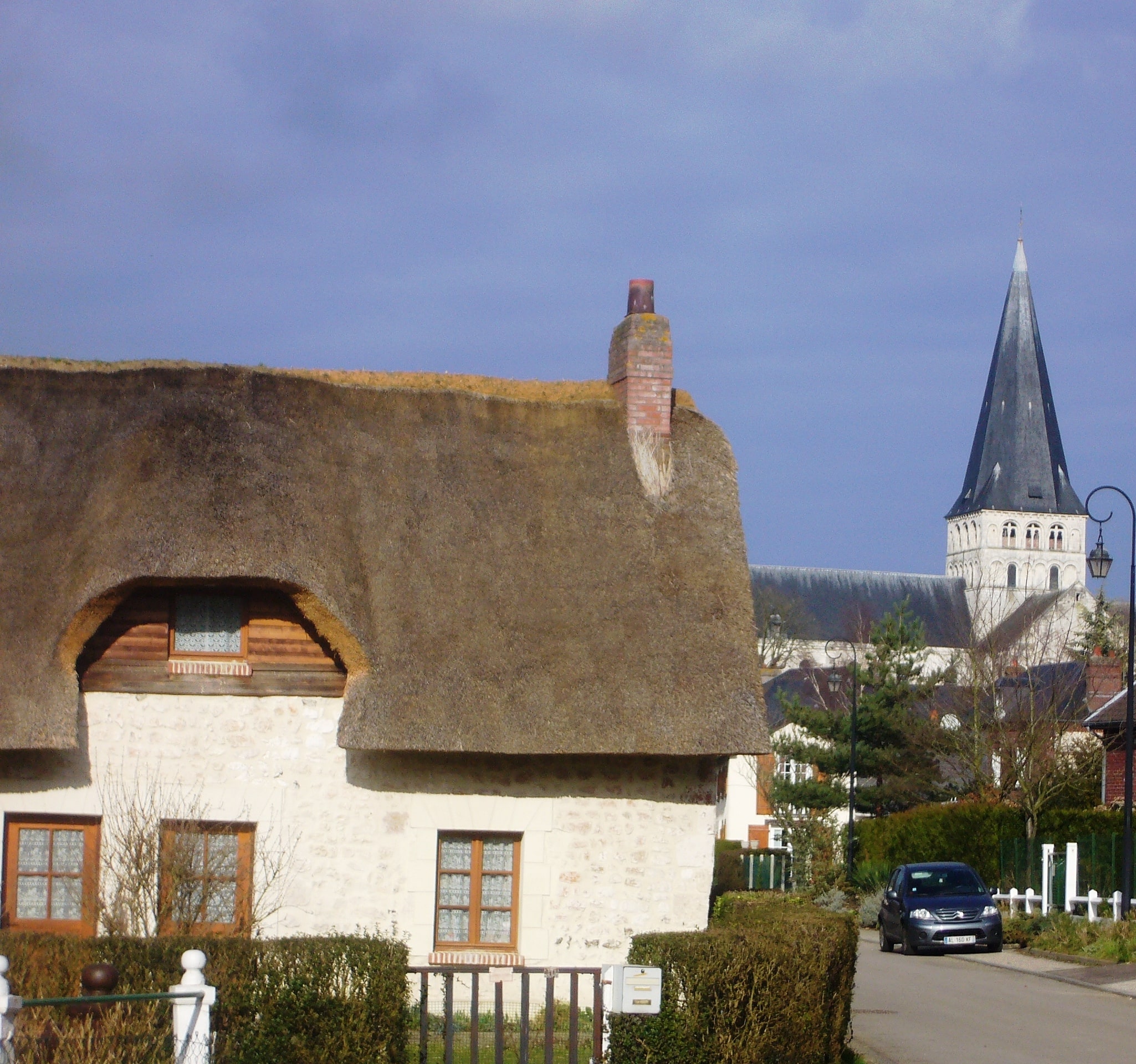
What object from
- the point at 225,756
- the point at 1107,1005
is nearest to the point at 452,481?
the point at 225,756

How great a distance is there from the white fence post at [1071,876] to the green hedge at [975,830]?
414cm

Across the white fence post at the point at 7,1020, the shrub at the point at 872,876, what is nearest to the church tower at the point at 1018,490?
the shrub at the point at 872,876

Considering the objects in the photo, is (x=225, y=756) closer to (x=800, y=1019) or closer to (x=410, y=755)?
(x=410, y=755)

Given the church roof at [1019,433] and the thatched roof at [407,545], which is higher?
the church roof at [1019,433]

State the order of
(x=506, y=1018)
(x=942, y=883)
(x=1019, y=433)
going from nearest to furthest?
1. (x=506, y=1018)
2. (x=942, y=883)
3. (x=1019, y=433)

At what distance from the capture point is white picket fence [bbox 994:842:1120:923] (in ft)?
83.5

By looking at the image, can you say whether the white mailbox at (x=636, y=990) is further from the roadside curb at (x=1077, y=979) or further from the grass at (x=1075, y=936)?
the grass at (x=1075, y=936)

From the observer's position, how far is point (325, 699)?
45.4 ft

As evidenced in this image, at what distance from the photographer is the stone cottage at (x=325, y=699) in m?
13.3

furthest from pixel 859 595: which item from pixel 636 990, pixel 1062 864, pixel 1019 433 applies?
pixel 636 990

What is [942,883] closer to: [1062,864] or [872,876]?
[1062,864]

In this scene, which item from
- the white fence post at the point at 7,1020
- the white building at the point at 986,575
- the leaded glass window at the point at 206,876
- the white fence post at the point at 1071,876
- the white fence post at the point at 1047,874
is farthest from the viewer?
the white building at the point at 986,575

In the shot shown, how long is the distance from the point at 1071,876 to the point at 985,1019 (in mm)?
11766

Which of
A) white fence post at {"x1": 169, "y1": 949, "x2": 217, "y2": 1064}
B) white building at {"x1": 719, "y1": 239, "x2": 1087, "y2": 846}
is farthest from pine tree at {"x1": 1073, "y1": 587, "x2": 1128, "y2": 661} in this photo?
white fence post at {"x1": 169, "y1": 949, "x2": 217, "y2": 1064}
